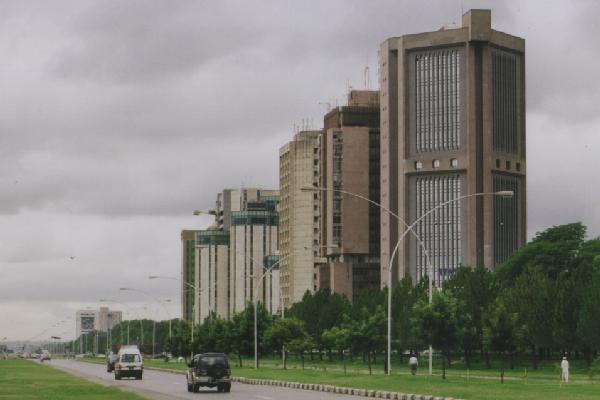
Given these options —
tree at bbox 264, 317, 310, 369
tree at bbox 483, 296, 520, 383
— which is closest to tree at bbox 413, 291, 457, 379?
tree at bbox 483, 296, 520, 383

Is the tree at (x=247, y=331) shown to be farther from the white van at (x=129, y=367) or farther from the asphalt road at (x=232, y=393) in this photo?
the asphalt road at (x=232, y=393)

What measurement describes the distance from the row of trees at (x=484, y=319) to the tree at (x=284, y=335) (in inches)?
3.3

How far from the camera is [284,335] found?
351 feet

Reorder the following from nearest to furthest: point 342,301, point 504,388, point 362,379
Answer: point 504,388, point 362,379, point 342,301

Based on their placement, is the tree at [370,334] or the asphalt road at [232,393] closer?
the asphalt road at [232,393]

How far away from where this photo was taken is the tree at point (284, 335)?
10631cm

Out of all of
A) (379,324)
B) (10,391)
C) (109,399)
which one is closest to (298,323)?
(379,324)

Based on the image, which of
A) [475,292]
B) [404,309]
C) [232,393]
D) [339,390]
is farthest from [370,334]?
[232,393]

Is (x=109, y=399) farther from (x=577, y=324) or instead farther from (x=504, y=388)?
(x=577, y=324)

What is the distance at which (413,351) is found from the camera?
13162 cm

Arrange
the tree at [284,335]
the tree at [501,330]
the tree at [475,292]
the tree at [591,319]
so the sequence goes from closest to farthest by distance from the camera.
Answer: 1. the tree at [591,319]
2. the tree at [501,330]
3. the tree at [284,335]
4. the tree at [475,292]

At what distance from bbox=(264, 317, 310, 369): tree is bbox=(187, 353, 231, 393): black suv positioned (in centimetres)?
4515

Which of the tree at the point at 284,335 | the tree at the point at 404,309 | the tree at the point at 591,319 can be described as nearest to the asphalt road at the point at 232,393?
the tree at the point at 591,319

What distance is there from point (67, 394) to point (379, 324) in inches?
1760
